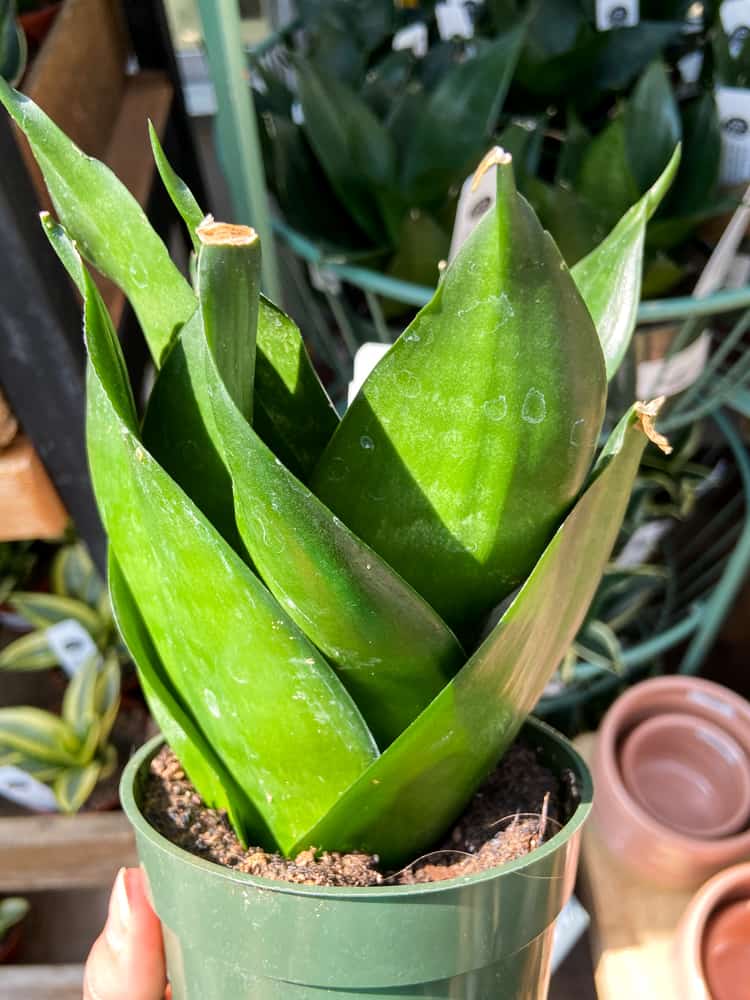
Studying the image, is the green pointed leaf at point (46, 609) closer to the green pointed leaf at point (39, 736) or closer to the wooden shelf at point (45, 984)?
the green pointed leaf at point (39, 736)

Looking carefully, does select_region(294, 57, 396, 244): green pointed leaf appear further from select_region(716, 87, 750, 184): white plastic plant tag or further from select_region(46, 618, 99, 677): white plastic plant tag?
select_region(46, 618, 99, 677): white plastic plant tag

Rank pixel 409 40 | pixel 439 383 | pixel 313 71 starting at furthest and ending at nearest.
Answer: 1. pixel 409 40
2. pixel 313 71
3. pixel 439 383

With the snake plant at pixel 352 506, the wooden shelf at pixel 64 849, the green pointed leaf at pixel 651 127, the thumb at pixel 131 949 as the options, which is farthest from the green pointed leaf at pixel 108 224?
the wooden shelf at pixel 64 849

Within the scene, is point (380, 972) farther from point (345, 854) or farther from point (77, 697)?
point (77, 697)

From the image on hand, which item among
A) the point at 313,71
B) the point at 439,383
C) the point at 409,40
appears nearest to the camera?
the point at 439,383

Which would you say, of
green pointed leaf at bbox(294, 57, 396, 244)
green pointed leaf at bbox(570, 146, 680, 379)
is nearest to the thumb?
green pointed leaf at bbox(570, 146, 680, 379)

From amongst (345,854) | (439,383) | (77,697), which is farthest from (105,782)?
(439,383)
